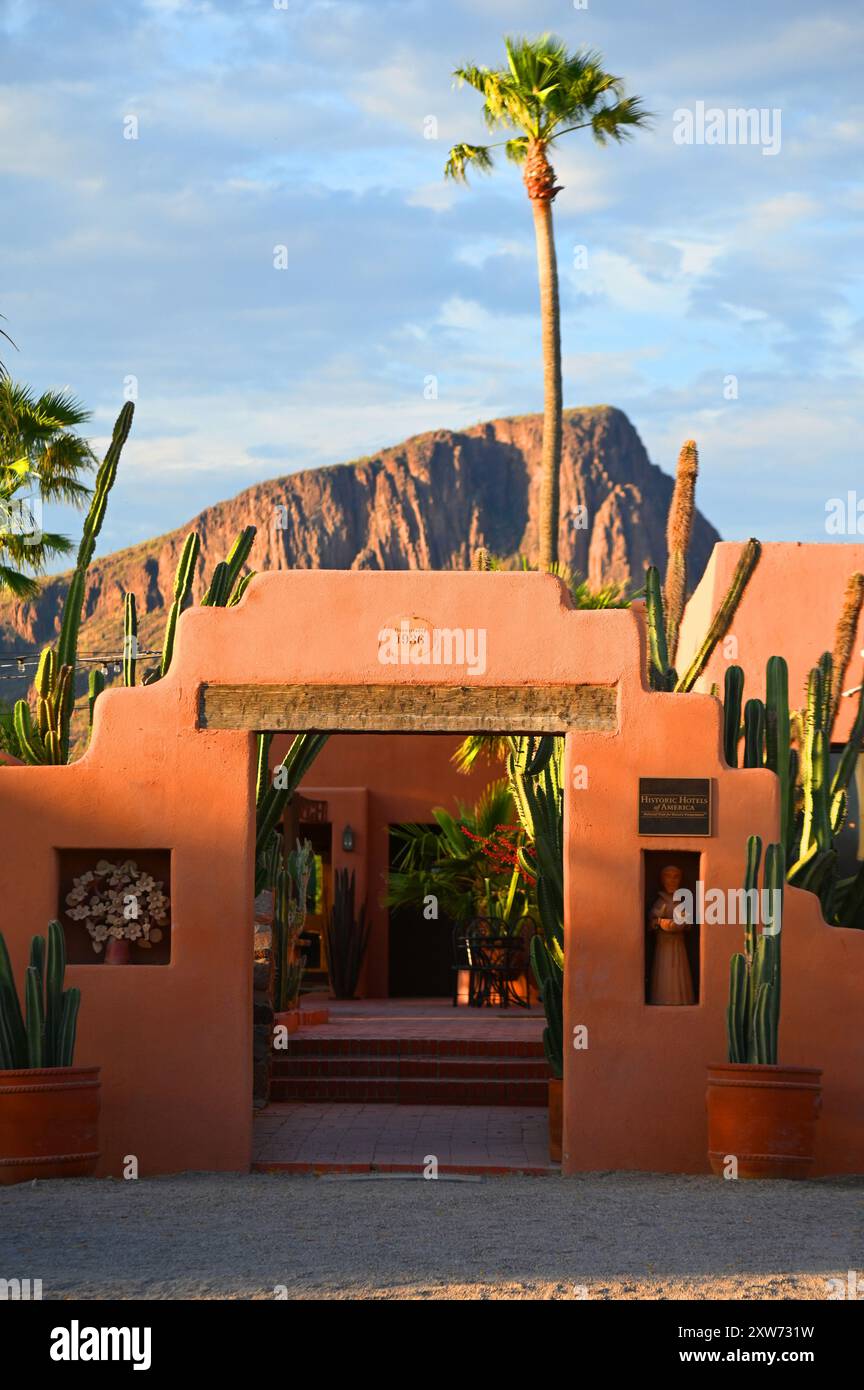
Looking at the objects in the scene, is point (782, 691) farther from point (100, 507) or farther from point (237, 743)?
point (100, 507)

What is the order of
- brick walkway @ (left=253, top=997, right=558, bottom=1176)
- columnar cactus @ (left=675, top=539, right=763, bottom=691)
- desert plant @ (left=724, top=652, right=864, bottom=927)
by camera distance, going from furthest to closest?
columnar cactus @ (left=675, top=539, right=763, bottom=691) < desert plant @ (left=724, top=652, right=864, bottom=927) < brick walkway @ (left=253, top=997, right=558, bottom=1176)

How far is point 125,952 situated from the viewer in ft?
32.5

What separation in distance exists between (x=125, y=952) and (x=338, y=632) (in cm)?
230

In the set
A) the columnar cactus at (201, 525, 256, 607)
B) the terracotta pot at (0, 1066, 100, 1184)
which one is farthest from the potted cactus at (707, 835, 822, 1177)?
the columnar cactus at (201, 525, 256, 607)

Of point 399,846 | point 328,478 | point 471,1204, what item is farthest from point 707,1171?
point 328,478

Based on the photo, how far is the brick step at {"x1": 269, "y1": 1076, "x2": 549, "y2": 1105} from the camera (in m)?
12.3

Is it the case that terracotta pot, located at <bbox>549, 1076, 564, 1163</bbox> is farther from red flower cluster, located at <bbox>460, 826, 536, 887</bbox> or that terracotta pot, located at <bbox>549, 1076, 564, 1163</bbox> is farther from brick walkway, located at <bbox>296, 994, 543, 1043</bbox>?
red flower cluster, located at <bbox>460, 826, 536, 887</bbox>

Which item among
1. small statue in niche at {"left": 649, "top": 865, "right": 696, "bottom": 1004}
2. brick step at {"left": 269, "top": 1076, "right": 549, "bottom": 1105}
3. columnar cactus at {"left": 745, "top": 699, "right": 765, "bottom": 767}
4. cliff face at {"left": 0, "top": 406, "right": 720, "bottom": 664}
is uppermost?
cliff face at {"left": 0, "top": 406, "right": 720, "bottom": 664}

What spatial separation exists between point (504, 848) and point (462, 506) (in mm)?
89233

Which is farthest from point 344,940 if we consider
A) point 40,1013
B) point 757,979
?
point 757,979

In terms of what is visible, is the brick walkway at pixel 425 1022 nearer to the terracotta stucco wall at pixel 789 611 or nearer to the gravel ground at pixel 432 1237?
the terracotta stucco wall at pixel 789 611

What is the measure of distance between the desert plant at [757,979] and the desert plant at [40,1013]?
3.71 meters

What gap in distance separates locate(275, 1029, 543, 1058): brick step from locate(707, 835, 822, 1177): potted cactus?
3.72 m

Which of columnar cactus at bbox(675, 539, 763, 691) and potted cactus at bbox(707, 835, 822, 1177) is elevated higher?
columnar cactus at bbox(675, 539, 763, 691)
